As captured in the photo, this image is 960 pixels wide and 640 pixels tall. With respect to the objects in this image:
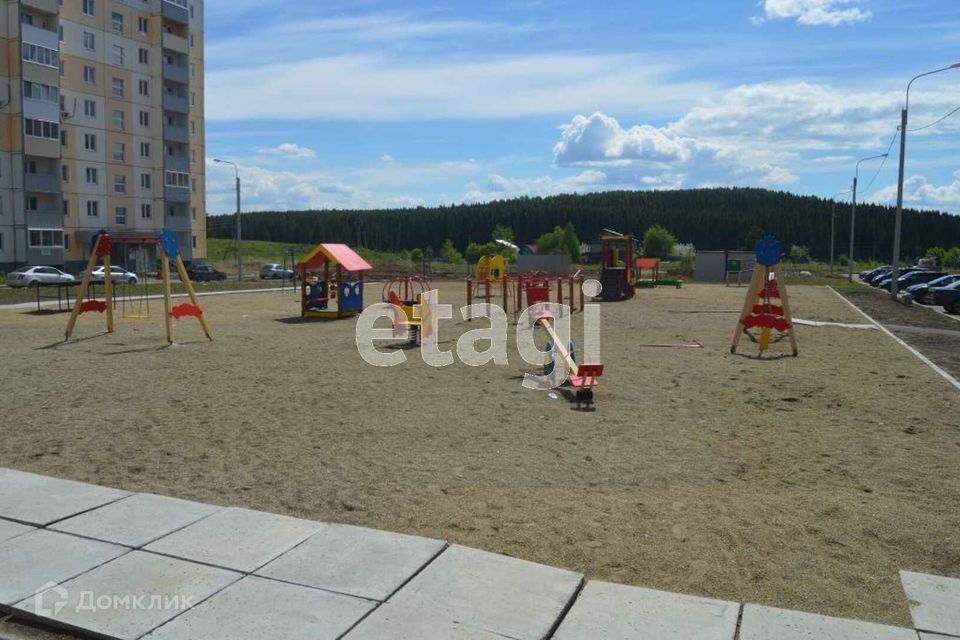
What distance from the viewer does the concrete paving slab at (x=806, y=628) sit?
441 cm

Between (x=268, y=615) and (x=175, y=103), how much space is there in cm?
6895

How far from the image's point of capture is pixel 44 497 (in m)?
6.58

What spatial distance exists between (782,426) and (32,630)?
7.85 metres

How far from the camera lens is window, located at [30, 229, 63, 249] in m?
55.1

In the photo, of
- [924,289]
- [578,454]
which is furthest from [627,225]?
[578,454]

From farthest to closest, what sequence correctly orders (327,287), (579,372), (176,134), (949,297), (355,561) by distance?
(176,134) → (949,297) → (327,287) → (579,372) → (355,561)

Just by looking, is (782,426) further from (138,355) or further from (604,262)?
(604,262)

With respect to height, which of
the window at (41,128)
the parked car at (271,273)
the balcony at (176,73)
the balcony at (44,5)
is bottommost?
the parked car at (271,273)

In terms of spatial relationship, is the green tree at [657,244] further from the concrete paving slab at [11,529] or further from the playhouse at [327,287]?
the concrete paving slab at [11,529]

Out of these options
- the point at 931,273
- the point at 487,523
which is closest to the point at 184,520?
the point at 487,523

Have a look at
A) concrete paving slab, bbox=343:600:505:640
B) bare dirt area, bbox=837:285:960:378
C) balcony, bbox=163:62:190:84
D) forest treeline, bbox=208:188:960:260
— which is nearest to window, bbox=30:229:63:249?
balcony, bbox=163:62:190:84

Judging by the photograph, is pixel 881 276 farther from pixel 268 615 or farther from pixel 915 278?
pixel 268 615

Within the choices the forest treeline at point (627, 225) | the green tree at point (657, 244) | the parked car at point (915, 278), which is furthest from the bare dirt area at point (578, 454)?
the forest treeline at point (627, 225)

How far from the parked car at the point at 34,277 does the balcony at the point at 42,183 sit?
12231 millimetres
